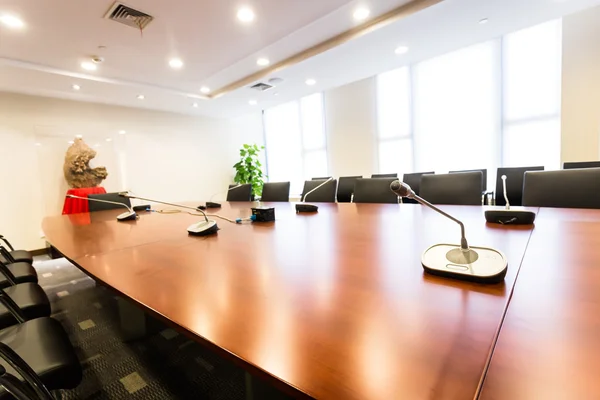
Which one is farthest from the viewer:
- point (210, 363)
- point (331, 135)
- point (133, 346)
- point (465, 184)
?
point (331, 135)

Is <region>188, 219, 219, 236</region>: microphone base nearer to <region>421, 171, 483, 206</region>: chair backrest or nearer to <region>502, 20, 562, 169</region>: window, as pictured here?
<region>421, 171, 483, 206</region>: chair backrest

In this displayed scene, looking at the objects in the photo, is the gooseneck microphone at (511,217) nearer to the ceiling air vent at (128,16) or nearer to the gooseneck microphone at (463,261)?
the gooseneck microphone at (463,261)

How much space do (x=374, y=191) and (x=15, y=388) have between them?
103 inches

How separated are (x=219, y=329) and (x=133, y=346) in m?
1.58

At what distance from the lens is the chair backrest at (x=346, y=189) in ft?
13.9

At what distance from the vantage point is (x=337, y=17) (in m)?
3.11

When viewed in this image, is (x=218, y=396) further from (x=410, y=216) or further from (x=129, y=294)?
(x=410, y=216)

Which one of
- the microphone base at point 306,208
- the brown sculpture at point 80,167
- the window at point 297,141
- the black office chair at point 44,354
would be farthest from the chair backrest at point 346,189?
the brown sculpture at point 80,167

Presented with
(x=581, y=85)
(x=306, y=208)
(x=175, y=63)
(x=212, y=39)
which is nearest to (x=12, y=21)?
(x=175, y=63)

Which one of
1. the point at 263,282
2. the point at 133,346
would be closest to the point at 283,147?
the point at 133,346

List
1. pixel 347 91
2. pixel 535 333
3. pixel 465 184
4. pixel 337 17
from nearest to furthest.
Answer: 1. pixel 535 333
2. pixel 465 184
3. pixel 337 17
4. pixel 347 91

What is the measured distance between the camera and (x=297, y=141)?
23.7 feet

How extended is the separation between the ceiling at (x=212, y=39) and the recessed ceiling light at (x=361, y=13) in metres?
0.05

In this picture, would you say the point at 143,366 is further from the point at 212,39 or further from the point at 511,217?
the point at 212,39
